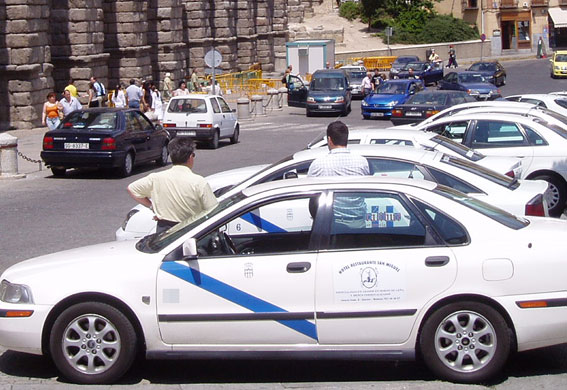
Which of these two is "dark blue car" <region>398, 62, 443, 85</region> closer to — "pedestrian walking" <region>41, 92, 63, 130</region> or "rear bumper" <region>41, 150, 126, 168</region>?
"pedestrian walking" <region>41, 92, 63, 130</region>

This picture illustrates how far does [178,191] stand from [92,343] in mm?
1602

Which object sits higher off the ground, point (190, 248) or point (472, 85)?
point (472, 85)

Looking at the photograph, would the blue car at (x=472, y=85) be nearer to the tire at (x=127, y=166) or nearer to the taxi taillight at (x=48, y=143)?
the tire at (x=127, y=166)

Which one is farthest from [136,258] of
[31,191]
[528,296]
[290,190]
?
[31,191]

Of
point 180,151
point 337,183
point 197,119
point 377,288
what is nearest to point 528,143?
point 180,151

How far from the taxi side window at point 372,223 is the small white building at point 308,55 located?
45.5 m

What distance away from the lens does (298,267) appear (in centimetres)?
620

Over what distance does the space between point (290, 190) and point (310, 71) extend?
46.6 m

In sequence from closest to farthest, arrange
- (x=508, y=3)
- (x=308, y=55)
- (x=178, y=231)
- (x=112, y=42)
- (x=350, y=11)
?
Answer: (x=178, y=231) < (x=112, y=42) < (x=308, y=55) < (x=508, y=3) < (x=350, y=11)

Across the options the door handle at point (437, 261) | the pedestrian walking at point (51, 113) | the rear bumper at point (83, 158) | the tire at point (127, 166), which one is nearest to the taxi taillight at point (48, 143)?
the rear bumper at point (83, 158)

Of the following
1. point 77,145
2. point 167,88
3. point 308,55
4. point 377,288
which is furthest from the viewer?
point 308,55

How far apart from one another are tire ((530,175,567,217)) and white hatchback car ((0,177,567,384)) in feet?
23.0

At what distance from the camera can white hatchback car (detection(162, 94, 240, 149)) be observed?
25359 millimetres

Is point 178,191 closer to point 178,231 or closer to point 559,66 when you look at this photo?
point 178,231
